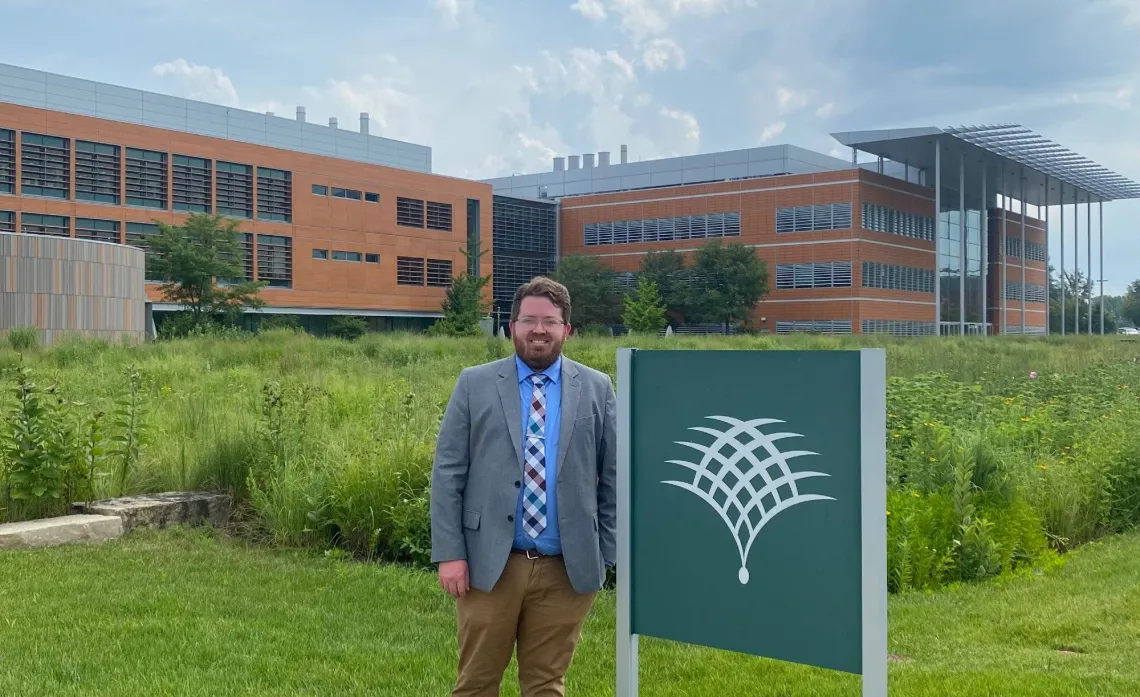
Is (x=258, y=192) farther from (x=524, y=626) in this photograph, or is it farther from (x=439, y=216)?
(x=524, y=626)

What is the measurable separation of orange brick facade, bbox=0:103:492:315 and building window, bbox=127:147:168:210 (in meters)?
0.35

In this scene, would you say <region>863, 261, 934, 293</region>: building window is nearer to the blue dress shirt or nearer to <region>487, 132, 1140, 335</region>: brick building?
<region>487, 132, 1140, 335</region>: brick building

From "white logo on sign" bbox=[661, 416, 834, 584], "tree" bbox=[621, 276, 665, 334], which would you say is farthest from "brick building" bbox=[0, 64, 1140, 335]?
"white logo on sign" bbox=[661, 416, 834, 584]

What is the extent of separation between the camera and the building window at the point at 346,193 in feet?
210

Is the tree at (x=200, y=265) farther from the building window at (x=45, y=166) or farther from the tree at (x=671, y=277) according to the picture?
the tree at (x=671, y=277)

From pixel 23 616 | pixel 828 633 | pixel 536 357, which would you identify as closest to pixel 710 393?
pixel 536 357

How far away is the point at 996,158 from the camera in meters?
67.5

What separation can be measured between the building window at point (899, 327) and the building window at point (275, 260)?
35862 millimetres

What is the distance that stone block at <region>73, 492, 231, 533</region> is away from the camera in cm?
845

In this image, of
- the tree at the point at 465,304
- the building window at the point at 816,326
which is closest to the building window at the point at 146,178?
the tree at the point at 465,304

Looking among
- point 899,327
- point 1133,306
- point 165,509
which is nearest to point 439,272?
point 899,327

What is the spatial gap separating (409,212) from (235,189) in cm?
1337

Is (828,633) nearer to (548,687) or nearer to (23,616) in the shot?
(548,687)

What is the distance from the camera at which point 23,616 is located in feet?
19.7
